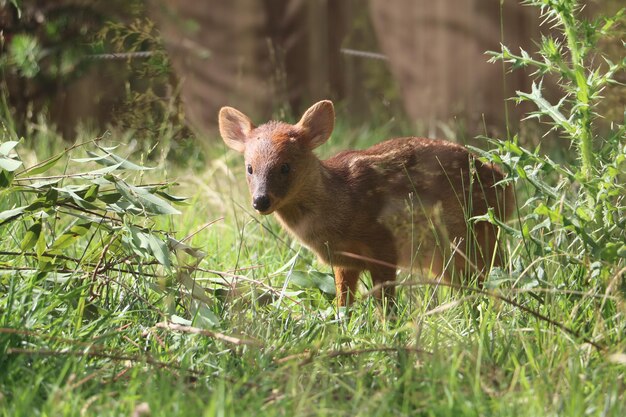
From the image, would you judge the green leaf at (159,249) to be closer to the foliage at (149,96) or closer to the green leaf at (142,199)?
the green leaf at (142,199)

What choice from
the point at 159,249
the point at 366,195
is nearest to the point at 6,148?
the point at 159,249

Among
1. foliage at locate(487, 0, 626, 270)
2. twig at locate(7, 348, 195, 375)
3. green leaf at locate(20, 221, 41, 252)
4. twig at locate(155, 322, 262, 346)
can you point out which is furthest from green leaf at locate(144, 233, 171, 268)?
foliage at locate(487, 0, 626, 270)

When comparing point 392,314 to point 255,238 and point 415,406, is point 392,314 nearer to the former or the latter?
point 415,406

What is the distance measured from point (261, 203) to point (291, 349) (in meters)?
1.22

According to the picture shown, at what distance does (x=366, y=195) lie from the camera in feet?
15.2

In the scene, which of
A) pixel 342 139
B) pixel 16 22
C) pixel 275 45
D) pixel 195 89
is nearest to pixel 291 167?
pixel 342 139

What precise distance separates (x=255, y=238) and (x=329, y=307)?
4.00ft

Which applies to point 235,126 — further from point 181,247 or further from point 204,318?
point 204,318

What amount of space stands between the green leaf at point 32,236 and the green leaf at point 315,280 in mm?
1010

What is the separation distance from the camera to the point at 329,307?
3932mm

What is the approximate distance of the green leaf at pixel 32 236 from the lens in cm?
358

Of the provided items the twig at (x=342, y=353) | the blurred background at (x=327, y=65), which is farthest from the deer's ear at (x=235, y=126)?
the blurred background at (x=327, y=65)

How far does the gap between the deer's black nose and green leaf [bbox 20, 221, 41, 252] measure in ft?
3.43

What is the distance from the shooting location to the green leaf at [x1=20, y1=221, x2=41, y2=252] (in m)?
3.58
